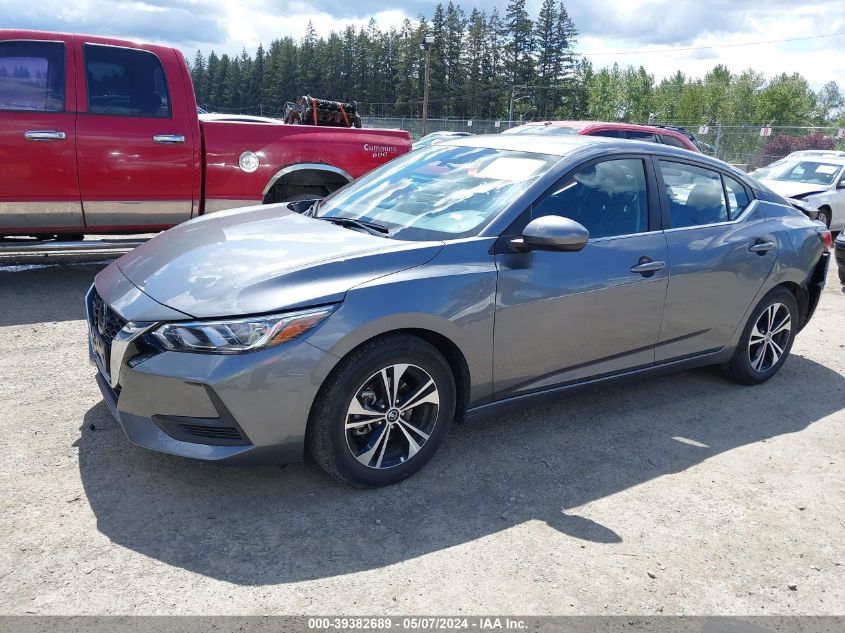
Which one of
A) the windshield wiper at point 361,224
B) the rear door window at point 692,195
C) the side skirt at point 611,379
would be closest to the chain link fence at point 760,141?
the rear door window at point 692,195

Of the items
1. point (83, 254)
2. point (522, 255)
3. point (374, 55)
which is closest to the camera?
point (522, 255)

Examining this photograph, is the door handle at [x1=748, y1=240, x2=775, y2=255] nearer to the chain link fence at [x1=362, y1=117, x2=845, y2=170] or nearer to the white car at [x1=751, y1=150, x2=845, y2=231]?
the white car at [x1=751, y1=150, x2=845, y2=231]

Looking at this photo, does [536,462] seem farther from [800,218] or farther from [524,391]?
[800,218]

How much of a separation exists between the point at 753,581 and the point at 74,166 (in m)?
5.82

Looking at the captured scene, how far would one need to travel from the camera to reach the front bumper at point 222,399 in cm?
295

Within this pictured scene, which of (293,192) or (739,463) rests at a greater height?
(293,192)

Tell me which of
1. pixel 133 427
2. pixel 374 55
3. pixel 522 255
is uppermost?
pixel 374 55

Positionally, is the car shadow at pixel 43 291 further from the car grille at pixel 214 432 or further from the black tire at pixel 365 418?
the black tire at pixel 365 418

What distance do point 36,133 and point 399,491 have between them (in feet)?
15.1

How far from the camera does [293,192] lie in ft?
23.8

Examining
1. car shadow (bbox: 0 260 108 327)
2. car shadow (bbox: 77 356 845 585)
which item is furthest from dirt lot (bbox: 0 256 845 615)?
car shadow (bbox: 0 260 108 327)

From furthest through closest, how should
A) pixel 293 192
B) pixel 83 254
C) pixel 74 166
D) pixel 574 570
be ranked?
pixel 83 254, pixel 293 192, pixel 74 166, pixel 574 570

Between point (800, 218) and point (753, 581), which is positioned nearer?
point (753, 581)

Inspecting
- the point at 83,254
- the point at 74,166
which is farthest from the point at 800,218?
the point at 83,254
